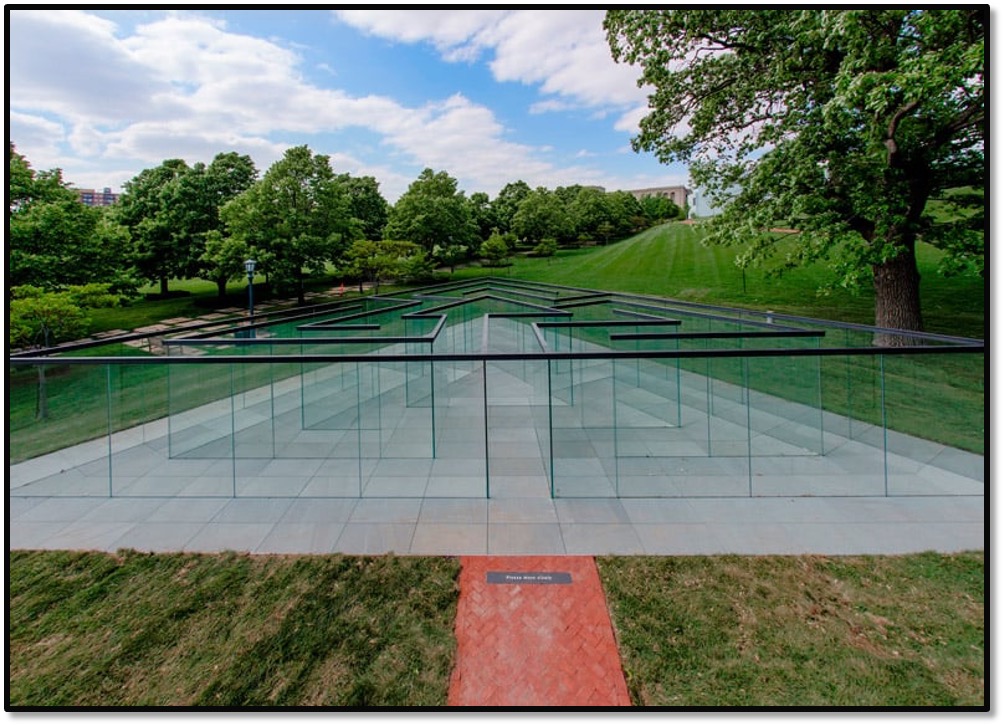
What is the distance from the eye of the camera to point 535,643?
2.96 metres

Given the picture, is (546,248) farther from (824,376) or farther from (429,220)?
(824,376)

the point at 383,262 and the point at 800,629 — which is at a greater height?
the point at 383,262

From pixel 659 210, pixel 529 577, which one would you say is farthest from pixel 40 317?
pixel 659 210

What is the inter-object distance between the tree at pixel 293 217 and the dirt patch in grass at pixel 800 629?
2337cm

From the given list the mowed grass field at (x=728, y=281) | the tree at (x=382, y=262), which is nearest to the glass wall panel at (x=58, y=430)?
the mowed grass field at (x=728, y=281)

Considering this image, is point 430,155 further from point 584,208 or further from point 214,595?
point 214,595

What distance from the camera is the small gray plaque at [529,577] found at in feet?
11.8

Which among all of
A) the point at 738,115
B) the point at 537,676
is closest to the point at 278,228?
the point at 738,115

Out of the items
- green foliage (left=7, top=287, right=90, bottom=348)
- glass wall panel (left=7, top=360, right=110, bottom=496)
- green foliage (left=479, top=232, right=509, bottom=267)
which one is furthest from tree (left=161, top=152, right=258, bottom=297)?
glass wall panel (left=7, top=360, right=110, bottom=496)

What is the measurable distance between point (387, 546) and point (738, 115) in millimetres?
13525

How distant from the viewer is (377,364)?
19.9ft

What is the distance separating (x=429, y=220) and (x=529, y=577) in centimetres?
3223

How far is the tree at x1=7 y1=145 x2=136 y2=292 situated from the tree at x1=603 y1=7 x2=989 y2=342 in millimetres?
17797

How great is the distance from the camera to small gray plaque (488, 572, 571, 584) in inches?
141
